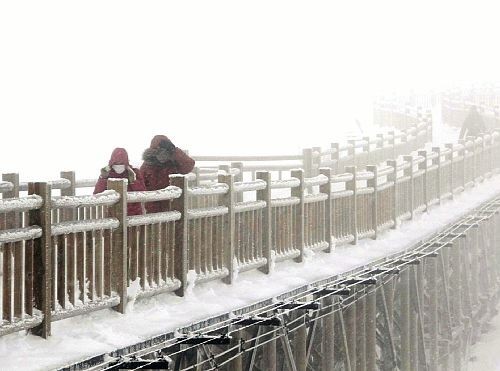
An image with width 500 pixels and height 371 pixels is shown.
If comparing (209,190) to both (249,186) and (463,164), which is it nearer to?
(249,186)

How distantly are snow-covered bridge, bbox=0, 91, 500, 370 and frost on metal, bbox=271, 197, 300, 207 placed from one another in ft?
0.11

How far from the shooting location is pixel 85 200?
862 cm

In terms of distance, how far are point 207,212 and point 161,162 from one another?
1.28m

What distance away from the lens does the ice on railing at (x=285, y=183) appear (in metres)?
12.6

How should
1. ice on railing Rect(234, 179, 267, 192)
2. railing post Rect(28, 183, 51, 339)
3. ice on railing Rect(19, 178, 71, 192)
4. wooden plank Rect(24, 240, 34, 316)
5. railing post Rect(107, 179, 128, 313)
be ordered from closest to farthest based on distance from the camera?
wooden plank Rect(24, 240, 34, 316) → railing post Rect(28, 183, 51, 339) → railing post Rect(107, 179, 128, 313) → ice on railing Rect(234, 179, 267, 192) → ice on railing Rect(19, 178, 71, 192)

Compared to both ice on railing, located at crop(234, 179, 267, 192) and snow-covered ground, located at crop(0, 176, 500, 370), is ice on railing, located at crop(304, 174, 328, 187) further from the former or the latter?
ice on railing, located at crop(234, 179, 267, 192)

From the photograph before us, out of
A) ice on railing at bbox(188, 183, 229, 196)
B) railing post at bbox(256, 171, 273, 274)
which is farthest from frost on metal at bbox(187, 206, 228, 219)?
railing post at bbox(256, 171, 273, 274)

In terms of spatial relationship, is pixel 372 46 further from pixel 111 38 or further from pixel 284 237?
pixel 284 237

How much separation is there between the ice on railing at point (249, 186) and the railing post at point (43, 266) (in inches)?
138

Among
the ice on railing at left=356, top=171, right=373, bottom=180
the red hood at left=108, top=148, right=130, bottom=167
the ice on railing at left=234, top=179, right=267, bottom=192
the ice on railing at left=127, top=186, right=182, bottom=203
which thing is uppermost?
the red hood at left=108, top=148, right=130, bottom=167

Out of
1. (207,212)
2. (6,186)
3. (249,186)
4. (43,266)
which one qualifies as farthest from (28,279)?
(249,186)

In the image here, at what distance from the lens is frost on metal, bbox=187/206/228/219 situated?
10.5 meters

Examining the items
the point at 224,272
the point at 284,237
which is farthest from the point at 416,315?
the point at 224,272

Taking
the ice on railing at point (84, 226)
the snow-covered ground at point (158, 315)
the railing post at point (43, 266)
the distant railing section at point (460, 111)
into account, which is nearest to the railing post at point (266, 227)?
the snow-covered ground at point (158, 315)
